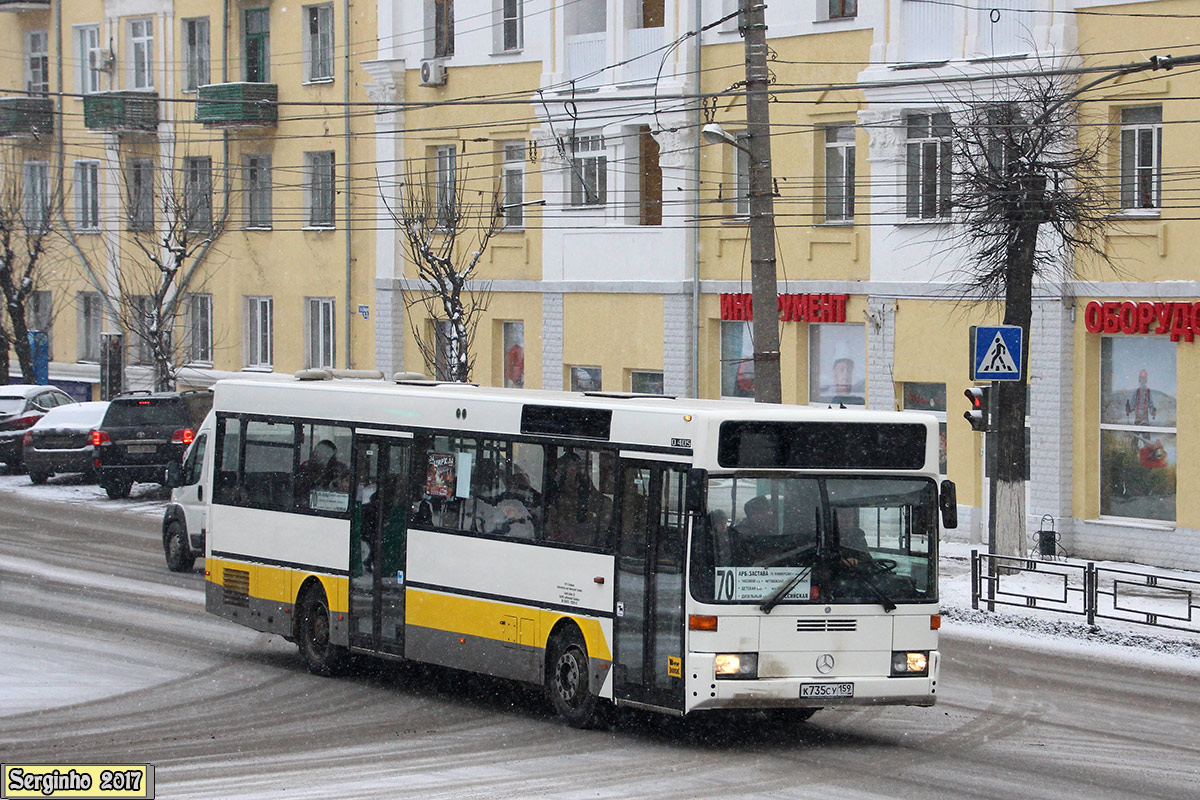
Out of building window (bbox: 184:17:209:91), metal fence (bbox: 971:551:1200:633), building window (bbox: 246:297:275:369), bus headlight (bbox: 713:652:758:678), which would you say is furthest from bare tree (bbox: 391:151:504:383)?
bus headlight (bbox: 713:652:758:678)

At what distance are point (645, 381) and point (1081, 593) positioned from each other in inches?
566

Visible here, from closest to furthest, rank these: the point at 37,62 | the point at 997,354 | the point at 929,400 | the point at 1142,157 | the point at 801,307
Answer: the point at 997,354
the point at 1142,157
the point at 929,400
the point at 801,307
the point at 37,62

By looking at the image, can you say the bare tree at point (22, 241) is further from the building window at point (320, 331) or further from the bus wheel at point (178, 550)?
the bus wheel at point (178, 550)

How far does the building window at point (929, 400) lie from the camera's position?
92.1 feet

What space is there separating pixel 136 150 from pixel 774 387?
1182 inches

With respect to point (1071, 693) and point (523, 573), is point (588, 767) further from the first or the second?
point (1071, 693)

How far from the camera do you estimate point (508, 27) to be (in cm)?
3591

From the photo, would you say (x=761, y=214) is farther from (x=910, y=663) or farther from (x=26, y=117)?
(x=26, y=117)

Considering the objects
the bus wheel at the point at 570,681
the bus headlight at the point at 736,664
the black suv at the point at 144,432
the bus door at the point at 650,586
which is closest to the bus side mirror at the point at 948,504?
the bus headlight at the point at 736,664

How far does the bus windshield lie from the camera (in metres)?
12.7

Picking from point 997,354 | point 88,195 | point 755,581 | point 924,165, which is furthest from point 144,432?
point 755,581

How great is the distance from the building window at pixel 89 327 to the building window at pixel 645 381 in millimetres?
20618

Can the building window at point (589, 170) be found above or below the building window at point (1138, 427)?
above

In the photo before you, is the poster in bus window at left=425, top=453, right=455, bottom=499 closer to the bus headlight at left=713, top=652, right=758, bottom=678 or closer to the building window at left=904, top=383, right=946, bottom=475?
the bus headlight at left=713, top=652, right=758, bottom=678
